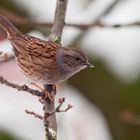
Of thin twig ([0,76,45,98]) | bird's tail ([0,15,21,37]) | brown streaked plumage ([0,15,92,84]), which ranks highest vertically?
bird's tail ([0,15,21,37])

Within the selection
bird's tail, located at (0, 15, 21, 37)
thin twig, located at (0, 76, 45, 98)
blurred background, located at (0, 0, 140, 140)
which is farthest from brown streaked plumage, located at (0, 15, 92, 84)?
blurred background, located at (0, 0, 140, 140)

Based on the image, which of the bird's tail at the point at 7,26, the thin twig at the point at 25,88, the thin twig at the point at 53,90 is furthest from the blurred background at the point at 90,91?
the thin twig at the point at 25,88

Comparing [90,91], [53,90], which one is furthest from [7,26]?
[90,91]

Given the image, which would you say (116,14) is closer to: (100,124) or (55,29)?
(100,124)

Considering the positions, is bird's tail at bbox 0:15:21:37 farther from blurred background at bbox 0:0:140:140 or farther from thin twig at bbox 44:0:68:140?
blurred background at bbox 0:0:140:140

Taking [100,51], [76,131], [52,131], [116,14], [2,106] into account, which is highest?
[116,14]

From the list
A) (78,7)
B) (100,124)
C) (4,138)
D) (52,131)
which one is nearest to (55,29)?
(52,131)

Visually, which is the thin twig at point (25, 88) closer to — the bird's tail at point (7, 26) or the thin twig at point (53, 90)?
the thin twig at point (53, 90)
